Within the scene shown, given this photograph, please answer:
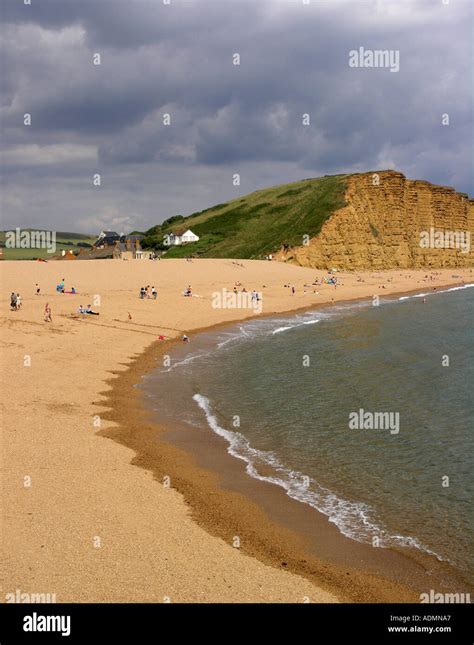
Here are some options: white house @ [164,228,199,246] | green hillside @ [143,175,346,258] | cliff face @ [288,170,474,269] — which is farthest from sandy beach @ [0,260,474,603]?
white house @ [164,228,199,246]

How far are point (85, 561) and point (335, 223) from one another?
92335 mm

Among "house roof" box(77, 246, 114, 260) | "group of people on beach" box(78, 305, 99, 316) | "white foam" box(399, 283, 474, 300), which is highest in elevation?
"house roof" box(77, 246, 114, 260)

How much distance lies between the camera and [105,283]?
180 ft

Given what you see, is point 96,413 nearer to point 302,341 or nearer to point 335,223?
point 302,341

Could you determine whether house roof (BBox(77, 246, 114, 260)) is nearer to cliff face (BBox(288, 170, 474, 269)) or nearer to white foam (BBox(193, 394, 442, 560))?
cliff face (BBox(288, 170, 474, 269))

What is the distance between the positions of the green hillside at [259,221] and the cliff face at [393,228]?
10.8ft

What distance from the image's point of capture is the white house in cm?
13757

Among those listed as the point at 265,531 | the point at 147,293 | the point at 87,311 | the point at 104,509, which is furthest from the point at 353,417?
the point at 147,293

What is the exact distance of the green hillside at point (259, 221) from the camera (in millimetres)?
104125

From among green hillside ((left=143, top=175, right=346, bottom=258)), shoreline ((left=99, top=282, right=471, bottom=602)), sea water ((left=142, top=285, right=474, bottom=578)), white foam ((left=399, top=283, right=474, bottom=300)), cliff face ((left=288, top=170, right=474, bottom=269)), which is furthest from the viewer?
green hillside ((left=143, top=175, right=346, bottom=258))

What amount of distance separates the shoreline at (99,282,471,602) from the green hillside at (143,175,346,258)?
82222 millimetres

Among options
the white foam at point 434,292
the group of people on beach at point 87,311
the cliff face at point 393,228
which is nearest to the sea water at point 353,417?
the group of people on beach at point 87,311

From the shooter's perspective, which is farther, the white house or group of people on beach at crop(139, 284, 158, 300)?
the white house
